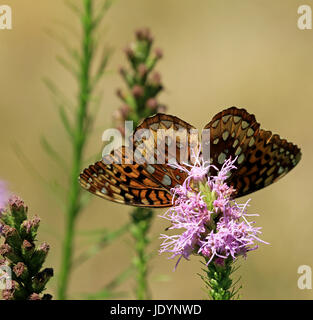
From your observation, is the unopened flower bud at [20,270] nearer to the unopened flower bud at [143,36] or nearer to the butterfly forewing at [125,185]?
the butterfly forewing at [125,185]

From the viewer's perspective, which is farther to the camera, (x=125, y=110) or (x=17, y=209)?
(x=125, y=110)

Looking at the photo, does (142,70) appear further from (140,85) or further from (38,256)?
(38,256)

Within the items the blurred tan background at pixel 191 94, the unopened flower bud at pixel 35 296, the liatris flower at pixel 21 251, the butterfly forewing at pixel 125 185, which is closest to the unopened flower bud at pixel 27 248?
the liatris flower at pixel 21 251

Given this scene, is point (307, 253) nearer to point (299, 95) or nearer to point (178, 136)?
point (299, 95)

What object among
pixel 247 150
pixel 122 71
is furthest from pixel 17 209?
pixel 122 71

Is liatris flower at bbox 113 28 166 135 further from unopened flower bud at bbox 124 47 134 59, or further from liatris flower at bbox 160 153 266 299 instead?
liatris flower at bbox 160 153 266 299

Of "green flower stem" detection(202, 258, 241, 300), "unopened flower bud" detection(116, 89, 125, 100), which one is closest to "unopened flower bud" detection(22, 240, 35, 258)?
"green flower stem" detection(202, 258, 241, 300)
